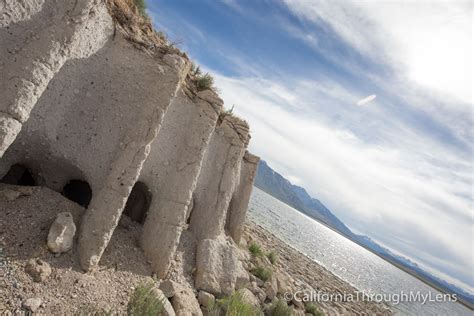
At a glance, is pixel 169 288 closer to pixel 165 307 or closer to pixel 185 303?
pixel 185 303

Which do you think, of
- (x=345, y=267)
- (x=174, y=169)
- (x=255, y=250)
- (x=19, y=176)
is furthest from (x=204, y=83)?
(x=345, y=267)

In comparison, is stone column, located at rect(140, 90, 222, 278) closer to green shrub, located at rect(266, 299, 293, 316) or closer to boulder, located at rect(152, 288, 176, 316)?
boulder, located at rect(152, 288, 176, 316)

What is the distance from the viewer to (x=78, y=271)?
6652 mm

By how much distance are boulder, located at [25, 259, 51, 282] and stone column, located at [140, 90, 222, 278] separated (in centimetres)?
271

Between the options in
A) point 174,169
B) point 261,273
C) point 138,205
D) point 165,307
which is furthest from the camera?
point 261,273

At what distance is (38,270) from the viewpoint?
6.01 m

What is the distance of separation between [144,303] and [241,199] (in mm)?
8091

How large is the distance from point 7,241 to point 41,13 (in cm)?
448

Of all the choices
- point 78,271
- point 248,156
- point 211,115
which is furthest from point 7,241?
point 248,156

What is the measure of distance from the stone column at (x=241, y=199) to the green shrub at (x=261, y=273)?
4.63 ft

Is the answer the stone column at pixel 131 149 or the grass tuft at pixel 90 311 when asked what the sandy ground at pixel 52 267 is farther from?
the stone column at pixel 131 149

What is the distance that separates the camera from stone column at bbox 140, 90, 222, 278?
8586 mm

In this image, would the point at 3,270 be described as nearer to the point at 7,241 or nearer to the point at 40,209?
the point at 7,241

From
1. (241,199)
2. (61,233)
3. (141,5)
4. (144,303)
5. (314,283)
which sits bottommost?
(314,283)
